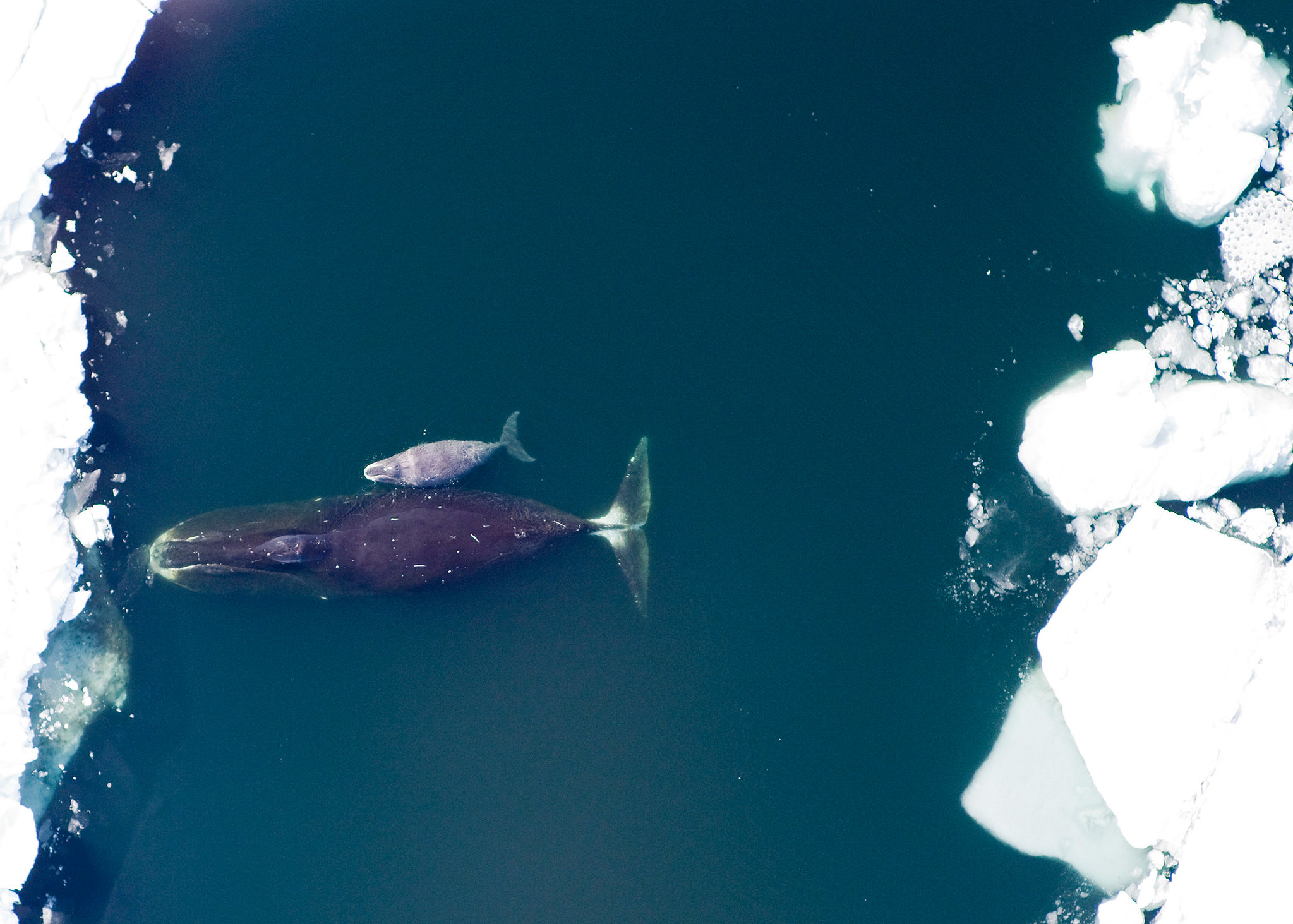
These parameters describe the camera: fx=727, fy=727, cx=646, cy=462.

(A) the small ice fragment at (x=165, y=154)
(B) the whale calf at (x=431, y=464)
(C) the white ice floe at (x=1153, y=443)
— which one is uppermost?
(A) the small ice fragment at (x=165, y=154)

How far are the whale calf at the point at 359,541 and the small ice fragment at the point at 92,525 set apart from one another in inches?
19.3

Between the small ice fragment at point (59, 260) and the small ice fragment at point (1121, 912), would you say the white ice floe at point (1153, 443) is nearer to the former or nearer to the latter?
the small ice fragment at point (1121, 912)

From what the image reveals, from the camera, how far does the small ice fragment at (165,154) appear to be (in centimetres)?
700

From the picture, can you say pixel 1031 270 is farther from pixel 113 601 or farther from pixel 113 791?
pixel 113 791

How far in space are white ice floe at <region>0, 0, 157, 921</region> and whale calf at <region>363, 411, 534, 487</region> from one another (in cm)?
282

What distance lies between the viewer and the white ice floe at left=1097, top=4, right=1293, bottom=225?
683 centimetres

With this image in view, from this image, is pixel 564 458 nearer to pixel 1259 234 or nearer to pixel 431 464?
pixel 431 464

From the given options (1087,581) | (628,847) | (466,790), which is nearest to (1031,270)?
(1087,581)

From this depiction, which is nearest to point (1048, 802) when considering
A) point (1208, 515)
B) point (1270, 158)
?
point (1208, 515)

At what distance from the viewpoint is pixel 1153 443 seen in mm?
6723

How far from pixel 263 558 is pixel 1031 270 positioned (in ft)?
25.1

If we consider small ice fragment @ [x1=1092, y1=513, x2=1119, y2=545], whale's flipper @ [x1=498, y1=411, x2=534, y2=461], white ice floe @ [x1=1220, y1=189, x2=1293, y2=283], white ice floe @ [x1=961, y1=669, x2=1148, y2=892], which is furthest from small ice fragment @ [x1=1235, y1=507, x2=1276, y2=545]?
whale's flipper @ [x1=498, y1=411, x2=534, y2=461]

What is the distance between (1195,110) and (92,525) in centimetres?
1114

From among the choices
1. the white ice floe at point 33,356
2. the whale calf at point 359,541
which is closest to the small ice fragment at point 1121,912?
the whale calf at point 359,541
